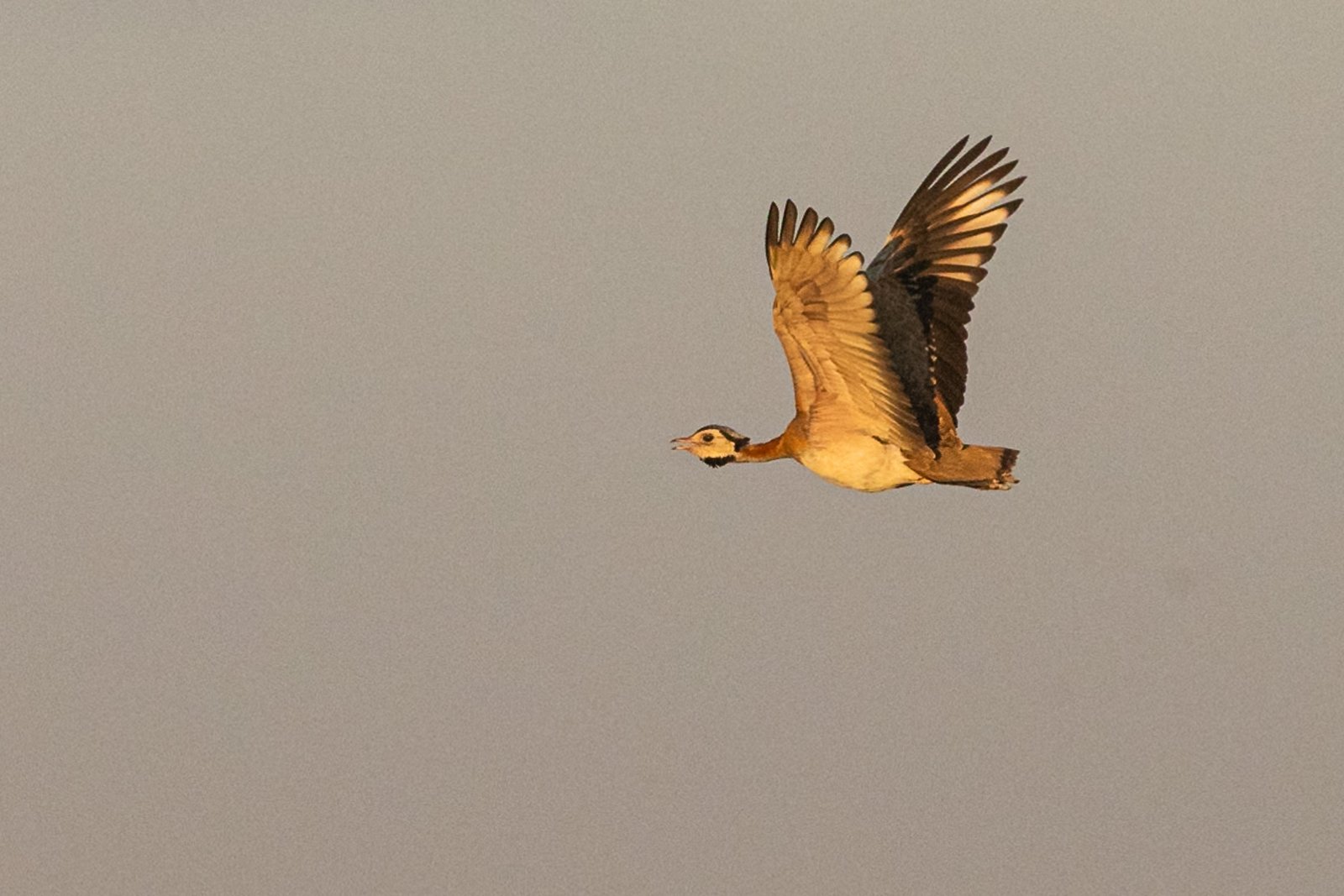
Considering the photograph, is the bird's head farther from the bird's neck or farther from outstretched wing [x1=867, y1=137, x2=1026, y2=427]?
outstretched wing [x1=867, y1=137, x2=1026, y2=427]

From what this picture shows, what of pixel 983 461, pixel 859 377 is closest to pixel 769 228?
pixel 859 377

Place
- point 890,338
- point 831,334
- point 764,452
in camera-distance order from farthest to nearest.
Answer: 1. point 764,452
2. point 890,338
3. point 831,334

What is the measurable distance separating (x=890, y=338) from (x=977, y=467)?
1.63m

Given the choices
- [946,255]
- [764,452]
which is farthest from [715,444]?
[946,255]

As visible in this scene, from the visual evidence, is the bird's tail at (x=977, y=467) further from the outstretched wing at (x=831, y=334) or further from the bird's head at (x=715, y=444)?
the bird's head at (x=715, y=444)

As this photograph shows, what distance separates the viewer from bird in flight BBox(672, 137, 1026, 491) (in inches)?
900

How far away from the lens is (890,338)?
24.6 meters

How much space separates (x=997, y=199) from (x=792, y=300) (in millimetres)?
5416

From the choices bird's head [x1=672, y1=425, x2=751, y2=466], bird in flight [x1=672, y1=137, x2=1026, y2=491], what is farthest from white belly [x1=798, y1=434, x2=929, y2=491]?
bird's head [x1=672, y1=425, x2=751, y2=466]

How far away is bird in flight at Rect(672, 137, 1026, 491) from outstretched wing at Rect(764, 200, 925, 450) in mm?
12

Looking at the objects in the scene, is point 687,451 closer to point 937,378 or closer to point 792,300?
point 937,378

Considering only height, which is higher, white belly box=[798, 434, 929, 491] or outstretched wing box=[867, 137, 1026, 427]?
outstretched wing box=[867, 137, 1026, 427]

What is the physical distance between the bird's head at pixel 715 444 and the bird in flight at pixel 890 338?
18mm

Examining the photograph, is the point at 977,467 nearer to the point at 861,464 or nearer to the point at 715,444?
the point at 861,464
